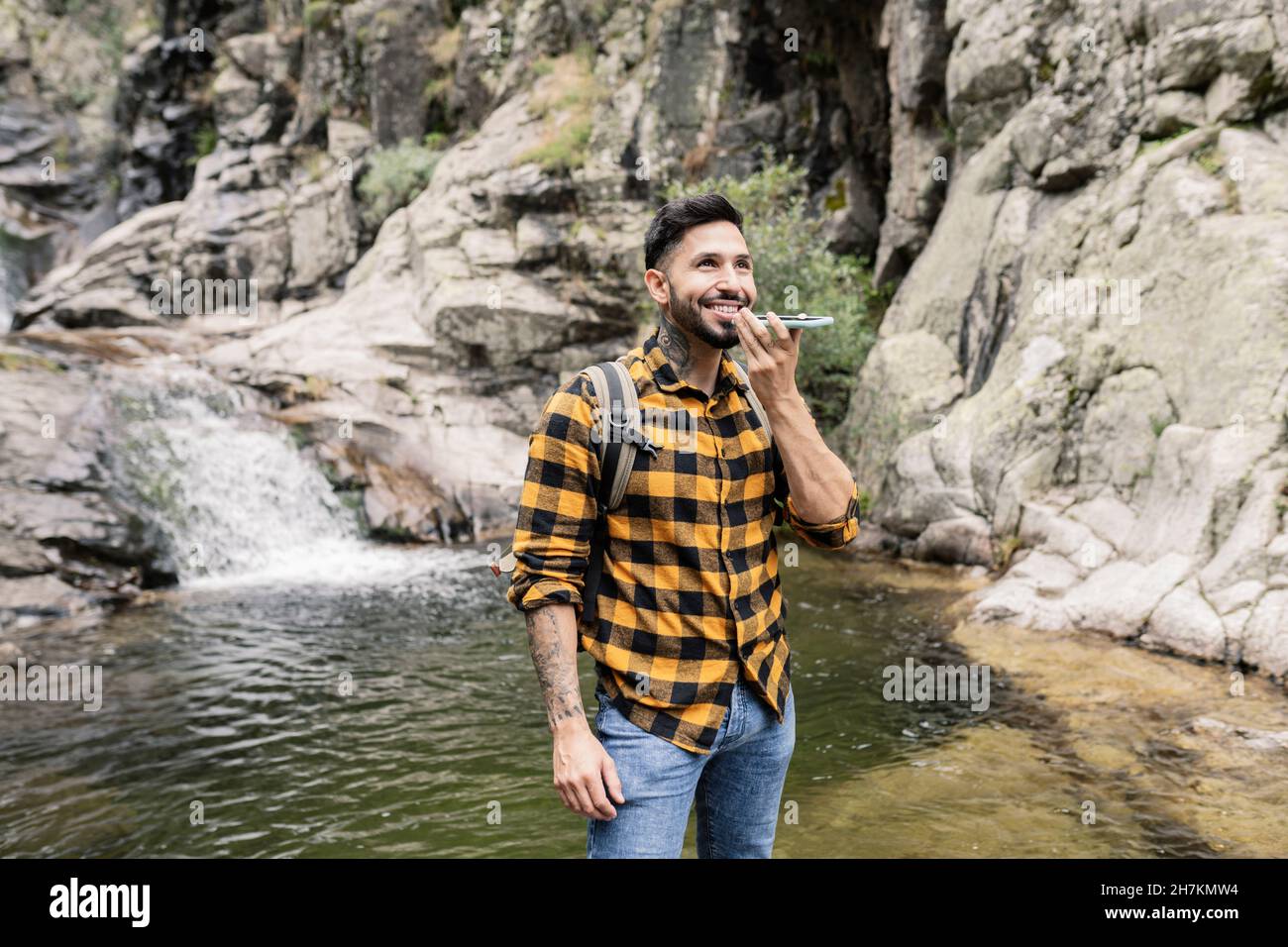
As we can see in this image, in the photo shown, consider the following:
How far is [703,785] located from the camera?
Result: 2785 millimetres

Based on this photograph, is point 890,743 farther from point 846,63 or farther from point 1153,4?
point 846,63

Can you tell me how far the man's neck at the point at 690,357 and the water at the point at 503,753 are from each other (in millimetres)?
3818

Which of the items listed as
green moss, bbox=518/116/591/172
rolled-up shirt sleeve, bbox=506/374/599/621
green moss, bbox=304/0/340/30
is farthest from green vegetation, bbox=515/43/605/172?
rolled-up shirt sleeve, bbox=506/374/599/621

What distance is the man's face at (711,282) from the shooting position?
262 cm

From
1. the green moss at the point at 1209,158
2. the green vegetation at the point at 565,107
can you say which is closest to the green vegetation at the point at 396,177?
the green vegetation at the point at 565,107

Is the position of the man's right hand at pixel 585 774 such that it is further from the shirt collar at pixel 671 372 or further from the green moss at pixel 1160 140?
the green moss at pixel 1160 140

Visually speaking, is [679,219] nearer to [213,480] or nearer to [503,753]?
[503,753]

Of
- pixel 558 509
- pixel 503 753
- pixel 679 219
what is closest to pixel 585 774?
pixel 558 509

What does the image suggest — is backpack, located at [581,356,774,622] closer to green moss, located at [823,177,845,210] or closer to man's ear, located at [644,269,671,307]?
man's ear, located at [644,269,671,307]

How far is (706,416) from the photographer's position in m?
2.74

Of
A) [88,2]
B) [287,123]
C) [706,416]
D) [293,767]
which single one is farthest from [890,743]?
[88,2]

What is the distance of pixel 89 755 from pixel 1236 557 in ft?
34.1

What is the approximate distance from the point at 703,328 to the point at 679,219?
0.34 metres

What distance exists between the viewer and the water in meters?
5.64
